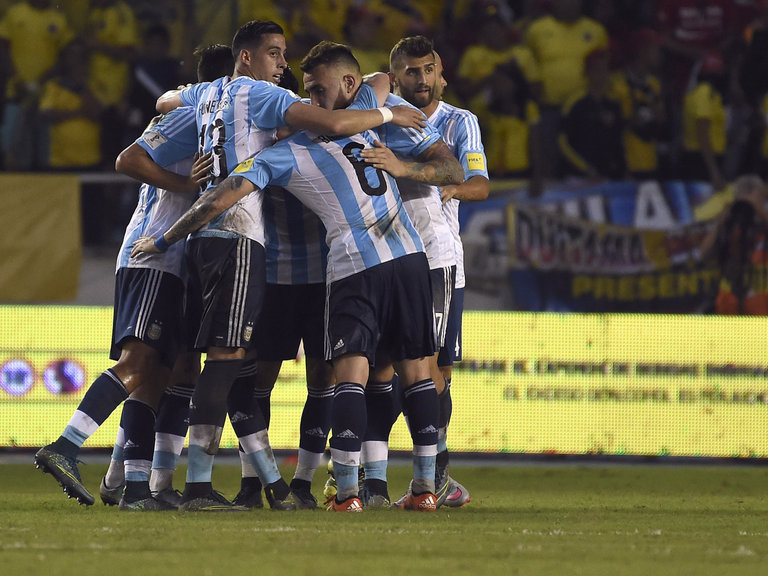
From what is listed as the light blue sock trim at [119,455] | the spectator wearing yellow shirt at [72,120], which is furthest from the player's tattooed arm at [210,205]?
the spectator wearing yellow shirt at [72,120]

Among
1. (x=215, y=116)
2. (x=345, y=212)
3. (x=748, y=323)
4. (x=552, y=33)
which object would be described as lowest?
(x=748, y=323)

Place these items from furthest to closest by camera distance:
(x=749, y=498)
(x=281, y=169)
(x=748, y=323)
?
(x=748, y=323) < (x=749, y=498) < (x=281, y=169)

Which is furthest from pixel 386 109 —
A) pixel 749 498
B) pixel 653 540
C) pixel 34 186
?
pixel 34 186

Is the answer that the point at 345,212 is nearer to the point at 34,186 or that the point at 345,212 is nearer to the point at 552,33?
the point at 34,186

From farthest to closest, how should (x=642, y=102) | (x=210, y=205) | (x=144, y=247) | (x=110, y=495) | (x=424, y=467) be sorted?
(x=642, y=102) → (x=110, y=495) → (x=144, y=247) → (x=424, y=467) → (x=210, y=205)

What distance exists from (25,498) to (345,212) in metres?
2.58

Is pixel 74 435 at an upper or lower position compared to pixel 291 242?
lower

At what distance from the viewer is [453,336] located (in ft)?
21.7

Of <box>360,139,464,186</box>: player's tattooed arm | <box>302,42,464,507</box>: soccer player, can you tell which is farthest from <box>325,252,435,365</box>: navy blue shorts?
<box>360,139,464,186</box>: player's tattooed arm

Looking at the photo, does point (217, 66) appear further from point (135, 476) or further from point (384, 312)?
point (135, 476)

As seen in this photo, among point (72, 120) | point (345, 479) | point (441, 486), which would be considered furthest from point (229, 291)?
point (72, 120)

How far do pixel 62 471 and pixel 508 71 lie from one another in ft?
25.6

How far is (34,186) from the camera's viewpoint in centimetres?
1091

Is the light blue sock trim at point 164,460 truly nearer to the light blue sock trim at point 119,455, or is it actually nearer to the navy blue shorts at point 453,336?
the light blue sock trim at point 119,455
